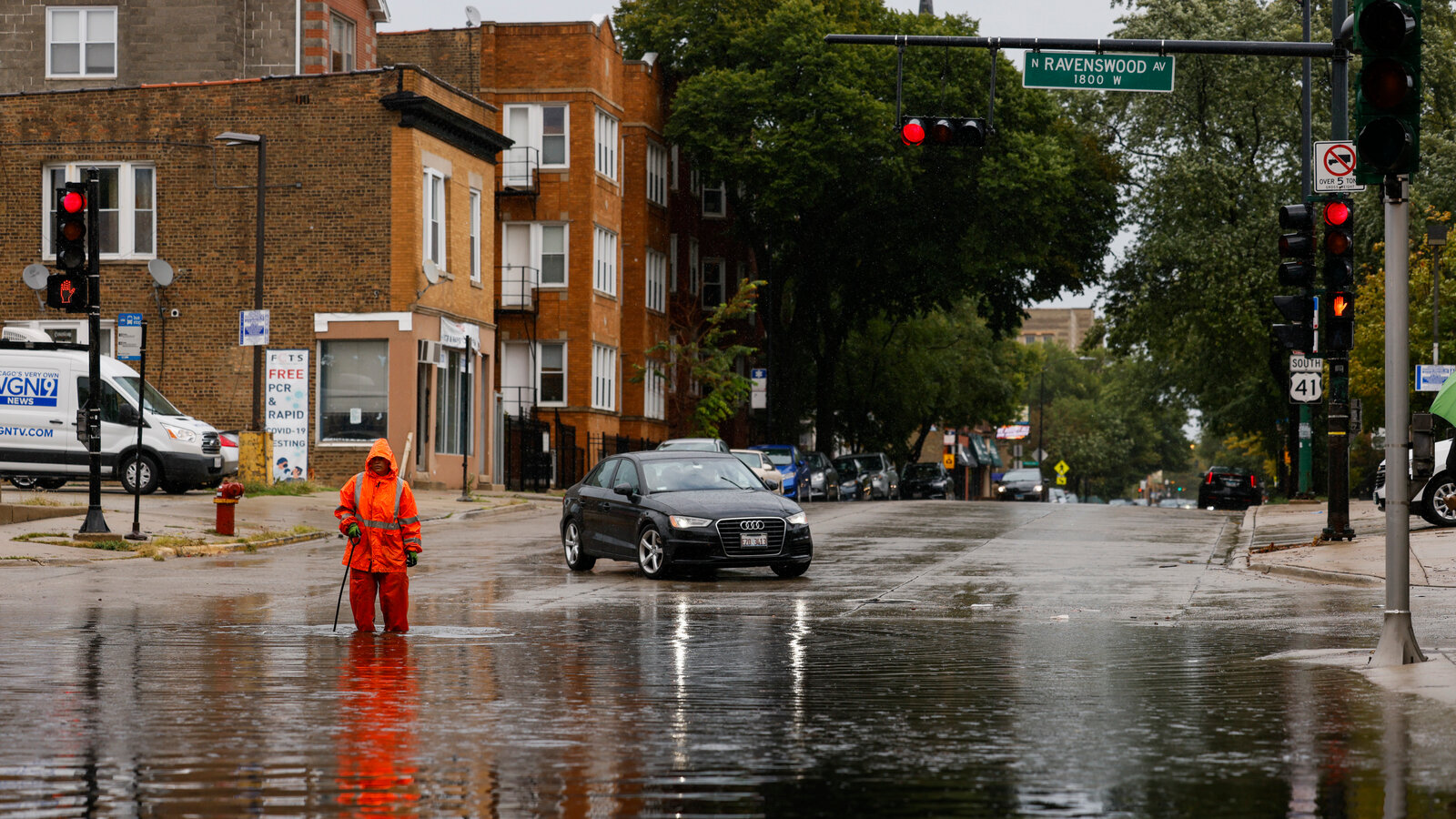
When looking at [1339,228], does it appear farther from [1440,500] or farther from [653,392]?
[653,392]

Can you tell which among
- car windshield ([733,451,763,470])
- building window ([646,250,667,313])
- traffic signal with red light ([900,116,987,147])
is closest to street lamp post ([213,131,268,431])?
car windshield ([733,451,763,470])

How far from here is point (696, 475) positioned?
71.9ft

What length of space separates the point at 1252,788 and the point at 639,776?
2.40m

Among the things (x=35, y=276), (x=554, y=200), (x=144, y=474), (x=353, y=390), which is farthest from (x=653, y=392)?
(x=144, y=474)

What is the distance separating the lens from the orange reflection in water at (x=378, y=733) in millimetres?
7078

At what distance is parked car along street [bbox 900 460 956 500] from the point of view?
206 ft

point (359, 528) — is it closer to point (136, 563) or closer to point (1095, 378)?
point (136, 563)

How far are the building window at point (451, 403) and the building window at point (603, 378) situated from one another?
8012 mm

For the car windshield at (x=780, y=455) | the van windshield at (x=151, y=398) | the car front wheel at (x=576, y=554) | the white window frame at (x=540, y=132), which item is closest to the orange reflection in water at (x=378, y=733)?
the car front wheel at (x=576, y=554)

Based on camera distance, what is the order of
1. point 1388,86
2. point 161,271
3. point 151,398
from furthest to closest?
point 161,271 < point 151,398 < point 1388,86

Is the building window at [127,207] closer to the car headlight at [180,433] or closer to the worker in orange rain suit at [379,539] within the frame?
the car headlight at [180,433]

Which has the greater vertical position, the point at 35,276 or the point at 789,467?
the point at 35,276

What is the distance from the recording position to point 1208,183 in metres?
51.8

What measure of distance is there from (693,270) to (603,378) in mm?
8806
